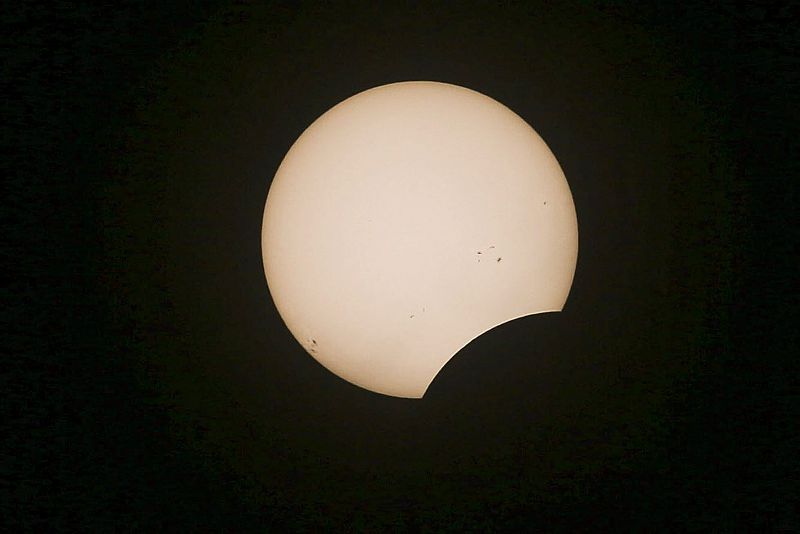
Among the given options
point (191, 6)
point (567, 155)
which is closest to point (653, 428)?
point (567, 155)

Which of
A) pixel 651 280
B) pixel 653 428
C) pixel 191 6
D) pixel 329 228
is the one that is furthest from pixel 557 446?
pixel 191 6

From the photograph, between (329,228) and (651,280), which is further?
(651,280)

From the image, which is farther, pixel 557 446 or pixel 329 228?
pixel 557 446

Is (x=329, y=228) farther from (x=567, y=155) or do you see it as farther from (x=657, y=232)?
(x=657, y=232)

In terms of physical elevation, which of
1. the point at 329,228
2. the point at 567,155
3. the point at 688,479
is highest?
the point at 567,155

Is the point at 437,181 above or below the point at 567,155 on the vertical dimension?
Answer: below

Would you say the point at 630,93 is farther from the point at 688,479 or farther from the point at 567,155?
the point at 688,479
